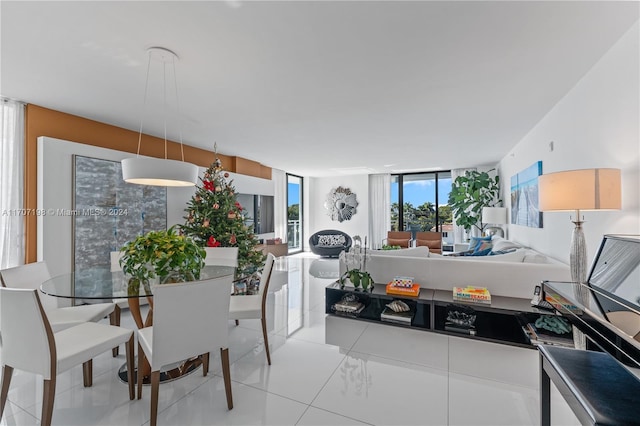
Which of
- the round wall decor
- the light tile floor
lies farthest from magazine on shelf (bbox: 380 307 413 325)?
the round wall decor

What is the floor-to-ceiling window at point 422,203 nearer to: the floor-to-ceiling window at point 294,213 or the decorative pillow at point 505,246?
the floor-to-ceiling window at point 294,213

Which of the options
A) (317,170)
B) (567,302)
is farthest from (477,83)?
(317,170)

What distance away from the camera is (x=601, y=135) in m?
2.28

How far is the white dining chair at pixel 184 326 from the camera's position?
1.62m

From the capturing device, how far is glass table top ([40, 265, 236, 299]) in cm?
188

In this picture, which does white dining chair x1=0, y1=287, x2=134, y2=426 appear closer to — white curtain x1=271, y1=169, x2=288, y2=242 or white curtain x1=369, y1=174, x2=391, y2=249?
white curtain x1=271, y1=169, x2=288, y2=242

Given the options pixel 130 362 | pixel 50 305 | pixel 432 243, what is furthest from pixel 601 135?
pixel 50 305

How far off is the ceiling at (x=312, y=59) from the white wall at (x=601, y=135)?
5.3 inches

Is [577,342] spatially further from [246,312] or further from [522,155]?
[522,155]

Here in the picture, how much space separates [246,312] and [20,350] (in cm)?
135

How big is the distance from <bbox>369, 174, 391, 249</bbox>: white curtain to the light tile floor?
5992mm

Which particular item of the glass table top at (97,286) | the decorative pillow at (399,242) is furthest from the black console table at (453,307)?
the decorative pillow at (399,242)

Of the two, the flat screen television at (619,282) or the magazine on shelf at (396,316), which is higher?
the flat screen television at (619,282)

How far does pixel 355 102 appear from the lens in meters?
3.13
